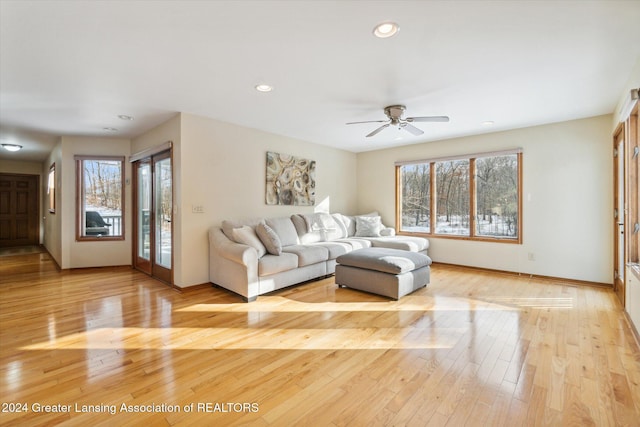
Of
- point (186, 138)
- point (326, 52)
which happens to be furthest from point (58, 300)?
point (326, 52)

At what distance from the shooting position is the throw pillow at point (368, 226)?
6160 millimetres

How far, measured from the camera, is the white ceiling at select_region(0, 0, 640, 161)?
6.44 ft

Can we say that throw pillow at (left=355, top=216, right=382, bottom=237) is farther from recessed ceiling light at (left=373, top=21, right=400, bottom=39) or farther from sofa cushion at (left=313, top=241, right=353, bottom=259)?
recessed ceiling light at (left=373, top=21, right=400, bottom=39)

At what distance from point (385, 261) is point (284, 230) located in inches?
71.4

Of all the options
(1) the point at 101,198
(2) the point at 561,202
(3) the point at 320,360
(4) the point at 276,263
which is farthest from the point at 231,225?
(2) the point at 561,202

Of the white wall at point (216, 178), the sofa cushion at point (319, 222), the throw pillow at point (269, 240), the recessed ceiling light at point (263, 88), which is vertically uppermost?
the recessed ceiling light at point (263, 88)

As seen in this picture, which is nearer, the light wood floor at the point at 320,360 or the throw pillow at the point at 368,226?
the light wood floor at the point at 320,360

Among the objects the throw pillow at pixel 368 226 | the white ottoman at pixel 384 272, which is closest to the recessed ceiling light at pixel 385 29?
the white ottoman at pixel 384 272

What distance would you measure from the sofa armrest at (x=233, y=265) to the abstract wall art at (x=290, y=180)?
51.6 inches

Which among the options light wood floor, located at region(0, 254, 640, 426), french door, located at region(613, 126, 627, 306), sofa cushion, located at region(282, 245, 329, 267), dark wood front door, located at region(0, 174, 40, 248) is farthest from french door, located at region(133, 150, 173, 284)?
french door, located at region(613, 126, 627, 306)

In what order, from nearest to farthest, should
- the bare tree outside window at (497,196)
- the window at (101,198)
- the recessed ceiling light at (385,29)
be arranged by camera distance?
the recessed ceiling light at (385,29)
the bare tree outside window at (497,196)
the window at (101,198)

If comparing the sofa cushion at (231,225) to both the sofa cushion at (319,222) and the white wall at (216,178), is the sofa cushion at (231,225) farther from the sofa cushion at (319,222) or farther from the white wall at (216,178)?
the sofa cushion at (319,222)

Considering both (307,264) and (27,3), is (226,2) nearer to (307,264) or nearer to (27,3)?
(27,3)

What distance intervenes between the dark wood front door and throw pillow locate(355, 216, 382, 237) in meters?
9.14
